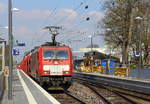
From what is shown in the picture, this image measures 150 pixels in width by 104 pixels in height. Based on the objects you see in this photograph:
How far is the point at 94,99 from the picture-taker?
72.9 feet

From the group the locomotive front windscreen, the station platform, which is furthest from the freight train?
the station platform

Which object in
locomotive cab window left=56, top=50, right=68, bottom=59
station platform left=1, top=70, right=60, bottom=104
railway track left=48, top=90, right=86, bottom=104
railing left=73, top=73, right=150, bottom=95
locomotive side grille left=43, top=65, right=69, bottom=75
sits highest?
locomotive cab window left=56, top=50, right=68, bottom=59

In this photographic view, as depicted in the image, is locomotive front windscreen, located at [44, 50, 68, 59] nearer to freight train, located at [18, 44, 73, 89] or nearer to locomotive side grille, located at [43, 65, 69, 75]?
freight train, located at [18, 44, 73, 89]

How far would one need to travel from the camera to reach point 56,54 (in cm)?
2653

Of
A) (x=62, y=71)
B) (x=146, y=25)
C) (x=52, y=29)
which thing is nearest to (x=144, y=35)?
(x=146, y=25)

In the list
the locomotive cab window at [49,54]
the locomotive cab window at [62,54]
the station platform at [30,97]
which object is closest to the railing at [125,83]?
the locomotive cab window at [62,54]

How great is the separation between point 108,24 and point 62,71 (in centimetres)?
3283

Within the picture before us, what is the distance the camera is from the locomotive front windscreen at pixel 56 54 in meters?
26.4

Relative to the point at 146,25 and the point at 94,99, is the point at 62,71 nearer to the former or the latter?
the point at 94,99

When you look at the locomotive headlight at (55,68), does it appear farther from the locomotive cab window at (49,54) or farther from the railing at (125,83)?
the railing at (125,83)

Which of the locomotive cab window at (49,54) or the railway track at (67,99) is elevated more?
the locomotive cab window at (49,54)

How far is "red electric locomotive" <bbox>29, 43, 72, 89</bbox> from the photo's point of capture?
25.9 meters

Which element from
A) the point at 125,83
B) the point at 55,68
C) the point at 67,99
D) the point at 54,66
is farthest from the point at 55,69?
the point at 125,83

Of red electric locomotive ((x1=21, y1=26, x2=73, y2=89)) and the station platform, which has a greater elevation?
red electric locomotive ((x1=21, y1=26, x2=73, y2=89))
